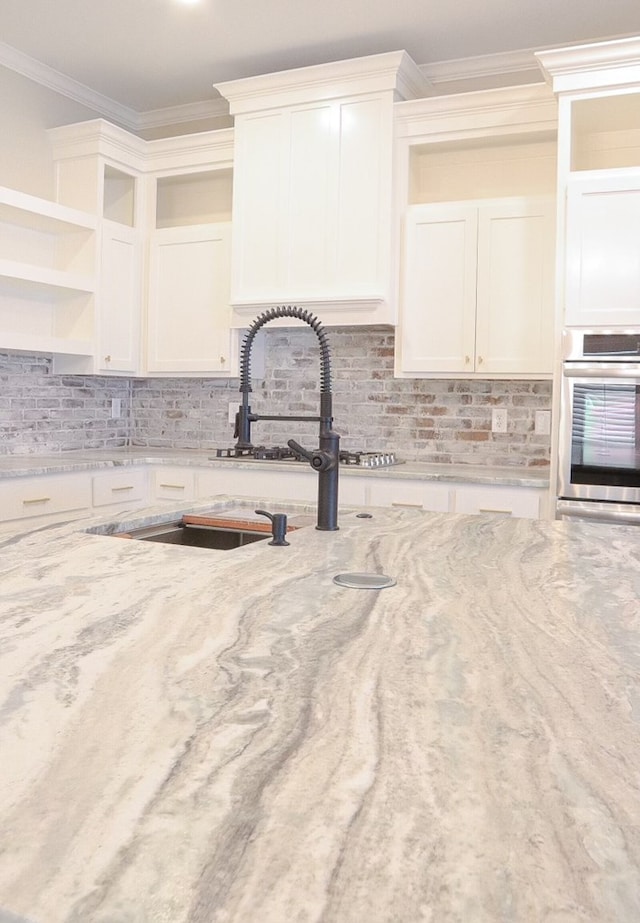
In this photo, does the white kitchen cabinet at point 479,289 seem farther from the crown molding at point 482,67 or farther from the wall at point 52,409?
the wall at point 52,409

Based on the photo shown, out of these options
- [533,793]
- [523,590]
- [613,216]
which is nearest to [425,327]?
[613,216]

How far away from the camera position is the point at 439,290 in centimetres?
370

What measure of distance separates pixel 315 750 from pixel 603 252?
2.93m

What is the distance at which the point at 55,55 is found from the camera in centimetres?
396

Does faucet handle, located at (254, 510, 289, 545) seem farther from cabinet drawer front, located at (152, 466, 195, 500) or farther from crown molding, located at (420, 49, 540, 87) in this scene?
crown molding, located at (420, 49, 540, 87)

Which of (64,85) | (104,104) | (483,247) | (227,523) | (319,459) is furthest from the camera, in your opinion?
(104,104)

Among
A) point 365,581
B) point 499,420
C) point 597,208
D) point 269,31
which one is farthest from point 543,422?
point 365,581

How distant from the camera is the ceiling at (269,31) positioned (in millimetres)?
3422

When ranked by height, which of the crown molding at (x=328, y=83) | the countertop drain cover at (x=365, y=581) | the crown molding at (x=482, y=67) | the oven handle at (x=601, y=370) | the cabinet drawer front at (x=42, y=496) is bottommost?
the cabinet drawer front at (x=42, y=496)

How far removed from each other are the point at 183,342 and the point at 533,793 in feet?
12.9

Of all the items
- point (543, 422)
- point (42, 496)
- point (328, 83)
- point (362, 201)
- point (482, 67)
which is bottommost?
point (42, 496)

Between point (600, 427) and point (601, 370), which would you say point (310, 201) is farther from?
point (600, 427)

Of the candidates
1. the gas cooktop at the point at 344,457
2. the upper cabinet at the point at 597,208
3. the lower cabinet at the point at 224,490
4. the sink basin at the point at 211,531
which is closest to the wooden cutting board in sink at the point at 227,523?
the sink basin at the point at 211,531

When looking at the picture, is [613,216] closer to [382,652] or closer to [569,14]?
[569,14]
